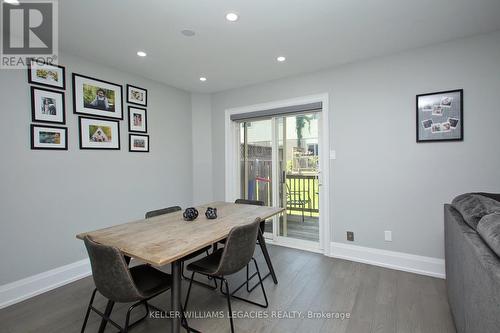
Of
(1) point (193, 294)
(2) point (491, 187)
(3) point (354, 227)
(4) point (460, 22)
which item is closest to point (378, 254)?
(3) point (354, 227)

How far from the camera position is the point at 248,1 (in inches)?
71.4

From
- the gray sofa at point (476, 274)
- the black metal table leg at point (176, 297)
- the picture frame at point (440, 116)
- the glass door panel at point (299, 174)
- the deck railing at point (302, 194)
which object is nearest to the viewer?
the gray sofa at point (476, 274)

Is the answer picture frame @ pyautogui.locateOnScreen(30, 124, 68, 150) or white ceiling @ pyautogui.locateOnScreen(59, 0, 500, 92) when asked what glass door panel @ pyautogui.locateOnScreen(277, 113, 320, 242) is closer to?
white ceiling @ pyautogui.locateOnScreen(59, 0, 500, 92)

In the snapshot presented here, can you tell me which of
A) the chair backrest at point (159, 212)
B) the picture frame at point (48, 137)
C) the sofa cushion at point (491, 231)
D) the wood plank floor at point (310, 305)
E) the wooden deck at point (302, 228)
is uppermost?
the picture frame at point (48, 137)

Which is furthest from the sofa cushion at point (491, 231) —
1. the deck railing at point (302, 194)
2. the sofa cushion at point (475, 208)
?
the deck railing at point (302, 194)

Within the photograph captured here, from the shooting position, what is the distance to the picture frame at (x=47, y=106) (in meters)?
2.37

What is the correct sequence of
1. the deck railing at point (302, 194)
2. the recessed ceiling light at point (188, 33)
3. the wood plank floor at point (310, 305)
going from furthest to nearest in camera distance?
the deck railing at point (302, 194)
the recessed ceiling light at point (188, 33)
the wood plank floor at point (310, 305)

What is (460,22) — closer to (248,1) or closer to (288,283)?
(248,1)

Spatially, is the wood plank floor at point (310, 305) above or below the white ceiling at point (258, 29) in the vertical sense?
below

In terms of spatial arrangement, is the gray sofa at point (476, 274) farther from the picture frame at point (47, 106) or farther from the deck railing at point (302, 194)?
the picture frame at point (47, 106)

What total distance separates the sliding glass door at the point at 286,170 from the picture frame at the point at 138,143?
1506 mm

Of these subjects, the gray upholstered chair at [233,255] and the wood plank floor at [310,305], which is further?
the wood plank floor at [310,305]

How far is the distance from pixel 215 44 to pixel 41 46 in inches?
68.1

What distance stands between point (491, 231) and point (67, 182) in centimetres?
348
